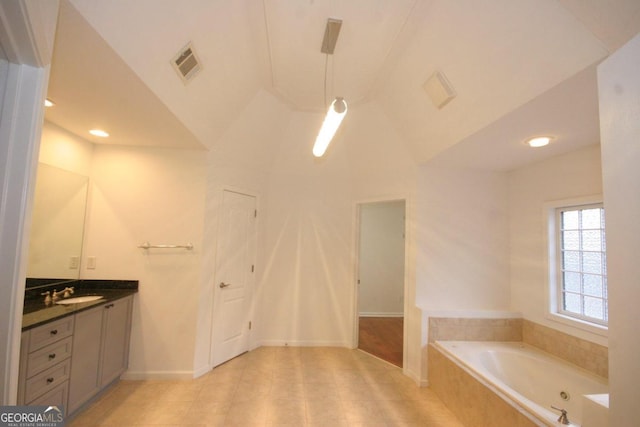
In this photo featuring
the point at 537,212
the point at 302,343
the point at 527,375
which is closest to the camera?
the point at 527,375

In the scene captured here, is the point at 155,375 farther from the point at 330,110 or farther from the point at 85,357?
the point at 330,110

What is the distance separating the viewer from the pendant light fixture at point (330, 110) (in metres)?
1.63

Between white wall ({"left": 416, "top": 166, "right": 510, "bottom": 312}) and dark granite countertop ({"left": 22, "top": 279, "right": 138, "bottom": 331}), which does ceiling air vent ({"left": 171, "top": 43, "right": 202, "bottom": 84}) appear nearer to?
dark granite countertop ({"left": 22, "top": 279, "right": 138, "bottom": 331})

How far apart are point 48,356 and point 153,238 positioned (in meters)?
1.26

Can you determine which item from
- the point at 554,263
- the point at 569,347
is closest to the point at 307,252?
the point at 554,263

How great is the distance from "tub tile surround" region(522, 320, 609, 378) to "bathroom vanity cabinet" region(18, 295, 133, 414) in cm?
390

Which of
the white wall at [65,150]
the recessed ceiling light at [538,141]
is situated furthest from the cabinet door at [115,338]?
the recessed ceiling light at [538,141]

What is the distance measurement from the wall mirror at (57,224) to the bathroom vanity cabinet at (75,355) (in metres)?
0.62

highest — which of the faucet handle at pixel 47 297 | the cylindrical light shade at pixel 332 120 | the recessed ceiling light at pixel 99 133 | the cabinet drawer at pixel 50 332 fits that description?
the recessed ceiling light at pixel 99 133

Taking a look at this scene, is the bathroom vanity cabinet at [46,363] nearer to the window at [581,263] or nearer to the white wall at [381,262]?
the window at [581,263]

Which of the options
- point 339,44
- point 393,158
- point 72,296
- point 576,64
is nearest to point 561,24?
point 576,64

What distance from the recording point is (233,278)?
3422 millimetres

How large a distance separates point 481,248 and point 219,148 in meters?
3.05

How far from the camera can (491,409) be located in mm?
2018
